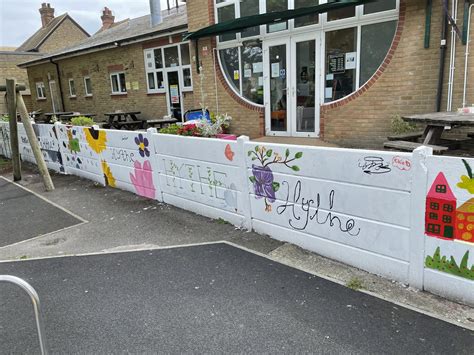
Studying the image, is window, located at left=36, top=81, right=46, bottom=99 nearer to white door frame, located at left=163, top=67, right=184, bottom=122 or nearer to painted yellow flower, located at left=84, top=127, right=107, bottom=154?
white door frame, located at left=163, top=67, right=184, bottom=122

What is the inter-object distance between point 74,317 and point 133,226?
92.8 inches

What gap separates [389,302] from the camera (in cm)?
316

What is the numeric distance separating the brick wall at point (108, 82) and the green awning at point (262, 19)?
4.19m

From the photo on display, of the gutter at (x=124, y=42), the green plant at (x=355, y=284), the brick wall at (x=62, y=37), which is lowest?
the green plant at (x=355, y=284)

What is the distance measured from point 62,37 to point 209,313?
38.1 m

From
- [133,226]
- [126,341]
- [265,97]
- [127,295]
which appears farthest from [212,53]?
[126,341]

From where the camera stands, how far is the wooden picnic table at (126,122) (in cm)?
1423

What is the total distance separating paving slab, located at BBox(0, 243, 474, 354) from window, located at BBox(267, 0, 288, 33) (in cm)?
644

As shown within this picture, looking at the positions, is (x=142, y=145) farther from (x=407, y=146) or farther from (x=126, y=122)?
(x=126, y=122)

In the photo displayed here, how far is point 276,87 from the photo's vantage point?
30.6 feet

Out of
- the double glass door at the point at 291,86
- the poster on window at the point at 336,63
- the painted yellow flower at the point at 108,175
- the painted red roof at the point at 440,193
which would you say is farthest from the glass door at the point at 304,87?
the painted red roof at the point at 440,193

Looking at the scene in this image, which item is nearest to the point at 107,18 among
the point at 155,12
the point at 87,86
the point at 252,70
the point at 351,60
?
the point at 87,86

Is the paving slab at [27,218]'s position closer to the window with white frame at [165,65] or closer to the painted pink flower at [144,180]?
the painted pink flower at [144,180]

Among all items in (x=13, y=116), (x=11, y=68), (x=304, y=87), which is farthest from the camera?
(x=11, y=68)
